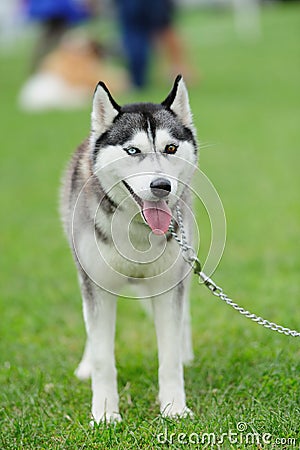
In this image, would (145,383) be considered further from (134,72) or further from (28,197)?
(134,72)

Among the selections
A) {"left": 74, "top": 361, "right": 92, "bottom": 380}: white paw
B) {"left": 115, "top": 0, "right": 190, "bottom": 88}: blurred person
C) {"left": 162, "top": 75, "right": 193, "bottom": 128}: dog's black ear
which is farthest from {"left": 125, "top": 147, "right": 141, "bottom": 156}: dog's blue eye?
{"left": 115, "top": 0, "right": 190, "bottom": 88}: blurred person

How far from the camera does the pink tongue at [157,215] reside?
11.2 feet

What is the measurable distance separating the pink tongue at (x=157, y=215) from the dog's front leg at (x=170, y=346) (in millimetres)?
531

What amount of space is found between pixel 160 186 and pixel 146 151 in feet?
0.77

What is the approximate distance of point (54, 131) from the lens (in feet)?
41.5

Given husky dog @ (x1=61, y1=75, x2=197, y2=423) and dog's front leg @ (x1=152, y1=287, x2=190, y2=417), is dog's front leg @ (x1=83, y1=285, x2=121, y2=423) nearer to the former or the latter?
husky dog @ (x1=61, y1=75, x2=197, y2=423)

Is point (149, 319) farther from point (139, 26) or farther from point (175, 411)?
point (139, 26)

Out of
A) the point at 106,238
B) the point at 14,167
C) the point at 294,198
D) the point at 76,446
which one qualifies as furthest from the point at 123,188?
the point at 14,167

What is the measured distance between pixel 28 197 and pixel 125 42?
7.04 m

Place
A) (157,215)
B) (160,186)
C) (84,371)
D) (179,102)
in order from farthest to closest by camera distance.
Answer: (84,371) → (179,102) → (157,215) → (160,186)

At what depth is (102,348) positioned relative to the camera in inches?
153

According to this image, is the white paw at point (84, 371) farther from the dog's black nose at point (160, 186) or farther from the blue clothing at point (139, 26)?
the blue clothing at point (139, 26)

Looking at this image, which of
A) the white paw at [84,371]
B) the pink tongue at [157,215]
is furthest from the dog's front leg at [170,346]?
the white paw at [84,371]

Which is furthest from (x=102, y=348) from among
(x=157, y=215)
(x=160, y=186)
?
(x=160, y=186)
